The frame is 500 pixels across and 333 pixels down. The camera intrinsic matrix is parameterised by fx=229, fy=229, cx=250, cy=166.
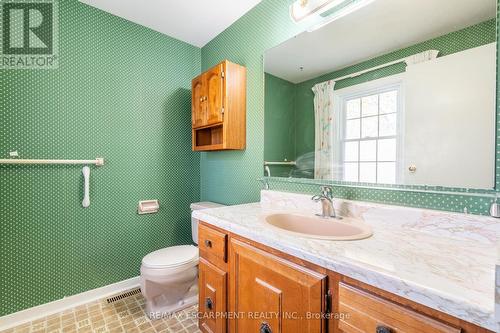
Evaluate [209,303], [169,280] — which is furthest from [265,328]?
[169,280]

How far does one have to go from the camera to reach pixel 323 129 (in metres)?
1.38

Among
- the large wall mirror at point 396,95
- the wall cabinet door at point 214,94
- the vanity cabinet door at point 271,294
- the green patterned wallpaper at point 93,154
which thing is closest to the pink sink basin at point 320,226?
the vanity cabinet door at point 271,294

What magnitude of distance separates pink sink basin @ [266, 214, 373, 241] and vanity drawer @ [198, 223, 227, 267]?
10.4 inches

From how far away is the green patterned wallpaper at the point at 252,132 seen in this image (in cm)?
124

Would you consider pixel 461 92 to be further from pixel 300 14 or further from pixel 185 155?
pixel 185 155

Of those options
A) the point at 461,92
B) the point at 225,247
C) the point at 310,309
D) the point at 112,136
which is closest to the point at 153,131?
the point at 112,136

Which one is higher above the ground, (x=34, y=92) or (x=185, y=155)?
(x=34, y=92)

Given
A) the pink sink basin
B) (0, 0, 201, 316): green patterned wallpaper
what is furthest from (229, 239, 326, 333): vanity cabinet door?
(0, 0, 201, 316): green patterned wallpaper

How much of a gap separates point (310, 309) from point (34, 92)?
218 cm

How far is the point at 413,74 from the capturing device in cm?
102

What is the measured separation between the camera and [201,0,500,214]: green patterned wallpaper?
124cm

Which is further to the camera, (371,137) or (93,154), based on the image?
(93,154)

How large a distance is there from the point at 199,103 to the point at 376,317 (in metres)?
1.89

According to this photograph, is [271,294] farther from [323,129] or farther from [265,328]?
[323,129]
